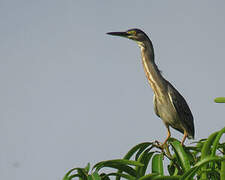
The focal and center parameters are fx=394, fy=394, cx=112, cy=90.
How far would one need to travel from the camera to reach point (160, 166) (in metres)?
2.66

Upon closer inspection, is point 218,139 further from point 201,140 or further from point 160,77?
point 160,77

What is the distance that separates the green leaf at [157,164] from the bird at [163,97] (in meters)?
2.32

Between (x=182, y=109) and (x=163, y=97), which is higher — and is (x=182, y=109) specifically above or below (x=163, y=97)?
below

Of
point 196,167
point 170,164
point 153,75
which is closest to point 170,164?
point 170,164

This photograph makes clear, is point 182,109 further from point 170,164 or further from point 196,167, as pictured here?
point 196,167

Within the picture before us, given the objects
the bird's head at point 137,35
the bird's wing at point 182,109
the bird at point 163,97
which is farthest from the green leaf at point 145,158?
the bird's head at point 137,35

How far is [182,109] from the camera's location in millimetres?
5297

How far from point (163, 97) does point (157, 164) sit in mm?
2494

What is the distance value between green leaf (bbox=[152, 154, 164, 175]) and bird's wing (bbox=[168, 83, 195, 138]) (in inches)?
95.9

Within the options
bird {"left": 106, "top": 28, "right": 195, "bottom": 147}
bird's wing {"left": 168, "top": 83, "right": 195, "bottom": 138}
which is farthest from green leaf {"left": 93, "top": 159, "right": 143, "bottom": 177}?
bird's wing {"left": 168, "top": 83, "right": 195, "bottom": 138}

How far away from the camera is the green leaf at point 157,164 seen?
2.63 metres

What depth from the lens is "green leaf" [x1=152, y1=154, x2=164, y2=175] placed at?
8.64ft

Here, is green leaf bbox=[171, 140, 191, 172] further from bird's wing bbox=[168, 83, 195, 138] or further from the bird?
bird's wing bbox=[168, 83, 195, 138]

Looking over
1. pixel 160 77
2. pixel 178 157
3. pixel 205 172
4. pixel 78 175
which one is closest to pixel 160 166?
pixel 178 157
